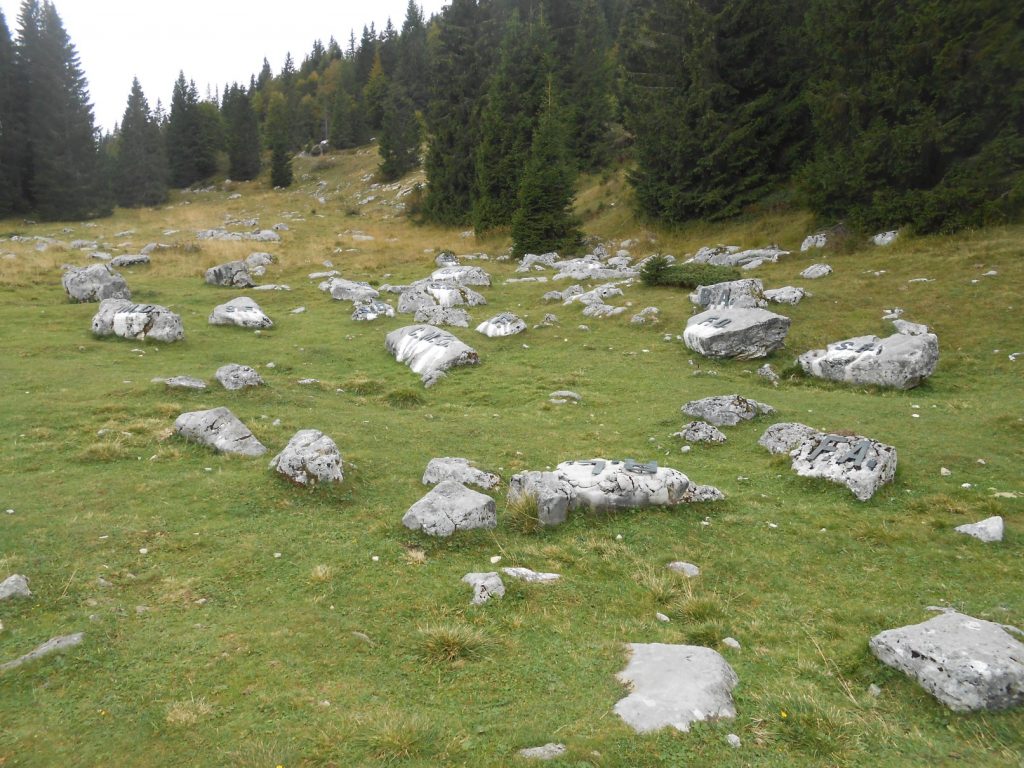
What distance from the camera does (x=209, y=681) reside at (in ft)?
17.4

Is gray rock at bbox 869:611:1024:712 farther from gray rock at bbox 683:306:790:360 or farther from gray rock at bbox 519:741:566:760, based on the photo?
gray rock at bbox 683:306:790:360

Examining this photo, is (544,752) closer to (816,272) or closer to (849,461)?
(849,461)

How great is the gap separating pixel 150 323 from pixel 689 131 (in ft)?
92.5

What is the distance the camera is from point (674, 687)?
5211mm

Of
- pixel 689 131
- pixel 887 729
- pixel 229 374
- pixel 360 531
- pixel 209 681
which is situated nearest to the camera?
pixel 887 729

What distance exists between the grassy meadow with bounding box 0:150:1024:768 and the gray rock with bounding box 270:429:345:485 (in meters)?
0.24

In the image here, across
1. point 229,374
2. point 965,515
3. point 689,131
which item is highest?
point 689,131

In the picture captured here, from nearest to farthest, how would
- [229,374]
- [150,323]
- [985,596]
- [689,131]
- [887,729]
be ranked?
[887,729] < [985,596] < [229,374] < [150,323] < [689,131]

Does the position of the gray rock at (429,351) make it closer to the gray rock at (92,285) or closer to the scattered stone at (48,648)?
the scattered stone at (48,648)

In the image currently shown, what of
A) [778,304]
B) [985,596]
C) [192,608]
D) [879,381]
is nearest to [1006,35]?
[778,304]

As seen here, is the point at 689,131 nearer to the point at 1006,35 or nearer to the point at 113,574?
the point at 1006,35

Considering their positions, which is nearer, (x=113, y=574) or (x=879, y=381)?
(x=113, y=574)

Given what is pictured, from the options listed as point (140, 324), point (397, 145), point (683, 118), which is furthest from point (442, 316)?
point (397, 145)

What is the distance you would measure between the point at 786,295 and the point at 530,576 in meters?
17.3
